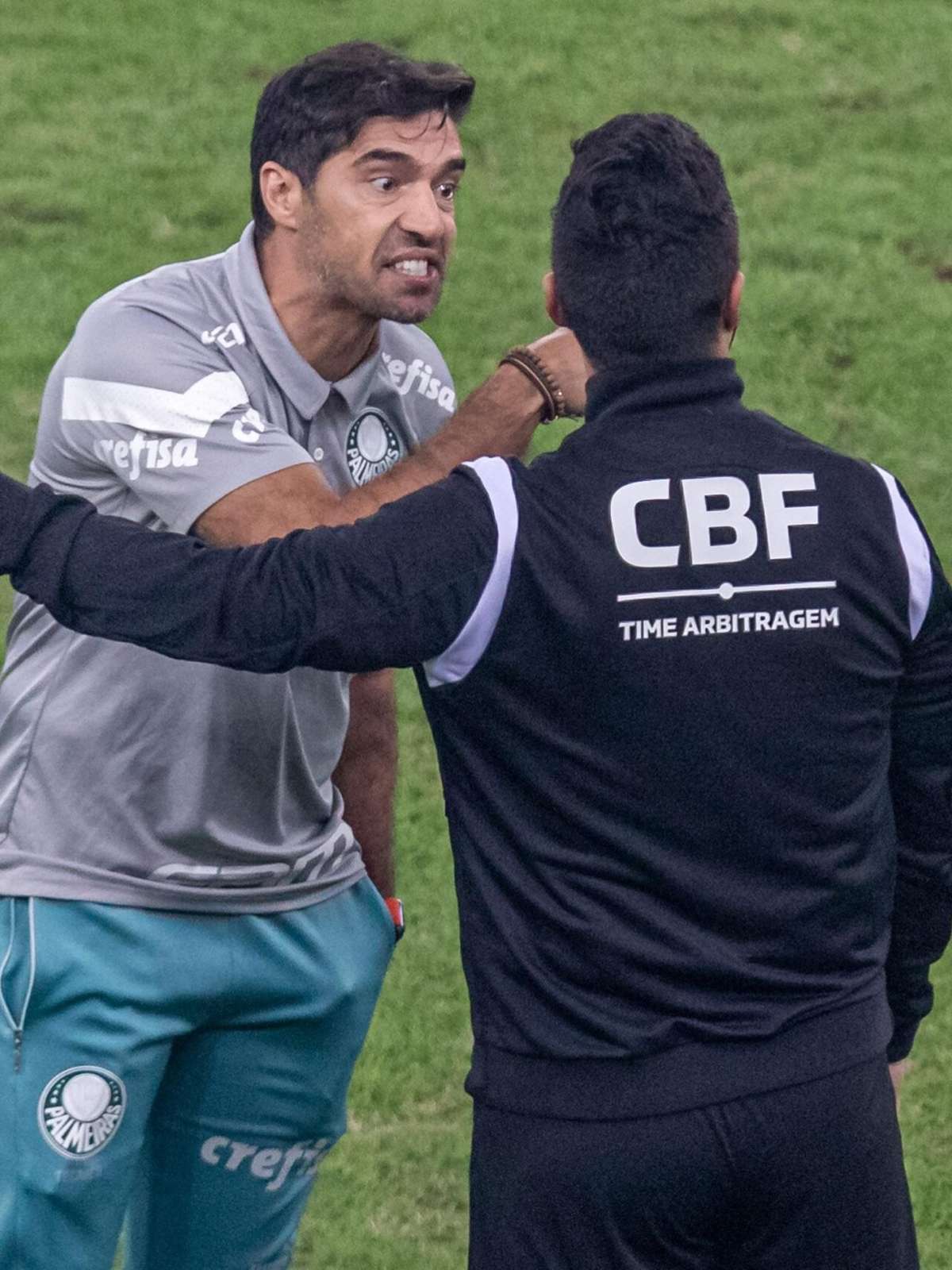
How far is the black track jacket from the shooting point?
283 centimetres

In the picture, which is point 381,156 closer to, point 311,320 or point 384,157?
point 384,157

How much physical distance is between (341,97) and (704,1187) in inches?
70.8

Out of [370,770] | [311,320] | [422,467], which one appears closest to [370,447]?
[311,320]

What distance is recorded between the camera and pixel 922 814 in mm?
3221

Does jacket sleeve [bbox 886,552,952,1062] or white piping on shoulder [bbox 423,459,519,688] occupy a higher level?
white piping on shoulder [bbox 423,459,519,688]

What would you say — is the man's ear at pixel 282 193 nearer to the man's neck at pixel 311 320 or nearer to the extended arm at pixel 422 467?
the man's neck at pixel 311 320

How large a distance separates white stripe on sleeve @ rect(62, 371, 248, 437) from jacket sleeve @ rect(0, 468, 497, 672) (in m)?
0.46

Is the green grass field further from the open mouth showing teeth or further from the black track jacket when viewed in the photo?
the black track jacket

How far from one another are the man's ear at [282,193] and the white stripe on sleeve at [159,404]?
1.28ft

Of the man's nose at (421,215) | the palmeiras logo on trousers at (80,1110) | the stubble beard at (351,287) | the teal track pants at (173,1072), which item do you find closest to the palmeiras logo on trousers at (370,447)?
the stubble beard at (351,287)

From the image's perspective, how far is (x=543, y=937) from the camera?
2943 millimetres

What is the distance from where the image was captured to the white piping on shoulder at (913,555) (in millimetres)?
2941

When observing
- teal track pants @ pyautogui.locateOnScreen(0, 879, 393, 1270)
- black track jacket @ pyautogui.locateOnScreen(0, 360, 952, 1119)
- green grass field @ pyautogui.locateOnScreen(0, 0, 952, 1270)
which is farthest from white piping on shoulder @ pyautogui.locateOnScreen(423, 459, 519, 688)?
green grass field @ pyautogui.locateOnScreen(0, 0, 952, 1270)

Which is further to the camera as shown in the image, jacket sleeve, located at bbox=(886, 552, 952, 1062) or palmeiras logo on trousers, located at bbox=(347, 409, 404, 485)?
palmeiras logo on trousers, located at bbox=(347, 409, 404, 485)
